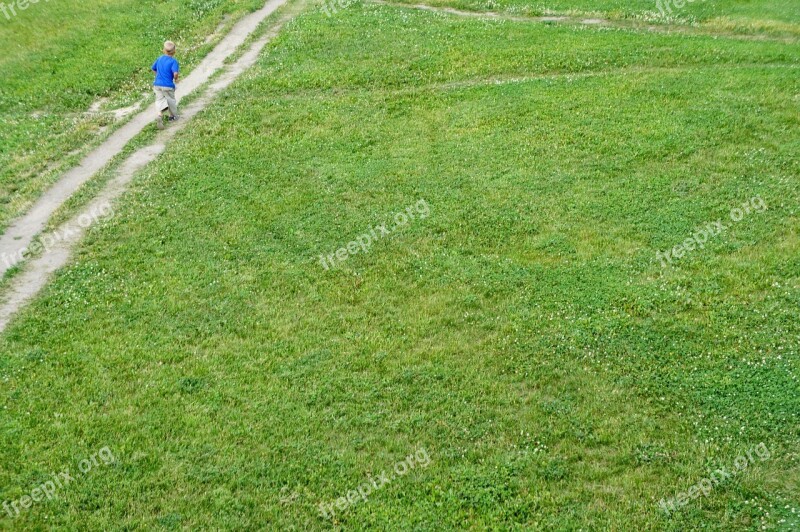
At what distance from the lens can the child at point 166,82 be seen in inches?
1002

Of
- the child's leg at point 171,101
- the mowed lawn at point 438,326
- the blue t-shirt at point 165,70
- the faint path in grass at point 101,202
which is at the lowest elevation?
the mowed lawn at point 438,326

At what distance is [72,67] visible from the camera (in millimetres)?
32062

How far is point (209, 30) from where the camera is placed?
36.0m

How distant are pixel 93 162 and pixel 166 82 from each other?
13.5 ft

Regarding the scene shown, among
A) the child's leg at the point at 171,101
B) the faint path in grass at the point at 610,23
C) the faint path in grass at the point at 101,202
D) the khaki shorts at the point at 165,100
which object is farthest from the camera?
the faint path in grass at the point at 610,23

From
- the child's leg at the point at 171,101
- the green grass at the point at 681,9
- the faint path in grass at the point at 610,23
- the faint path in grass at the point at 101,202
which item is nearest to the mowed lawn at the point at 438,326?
the faint path in grass at the point at 101,202

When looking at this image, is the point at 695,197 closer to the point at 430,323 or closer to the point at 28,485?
the point at 430,323

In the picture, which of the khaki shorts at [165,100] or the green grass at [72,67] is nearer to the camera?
the green grass at [72,67]

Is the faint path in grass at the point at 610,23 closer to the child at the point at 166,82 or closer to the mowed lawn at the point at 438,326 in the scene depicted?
the mowed lawn at the point at 438,326

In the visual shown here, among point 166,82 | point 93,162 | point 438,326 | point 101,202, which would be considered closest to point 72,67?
point 166,82

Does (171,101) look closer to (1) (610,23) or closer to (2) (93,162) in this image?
(2) (93,162)

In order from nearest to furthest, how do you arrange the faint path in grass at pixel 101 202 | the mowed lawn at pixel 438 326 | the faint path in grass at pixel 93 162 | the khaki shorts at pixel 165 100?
the mowed lawn at pixel 438 326 < the faint path in grass at pixel 101 202 < the faint path in grass at pixel 93 162 < the khaki shorts at pixel 165 100

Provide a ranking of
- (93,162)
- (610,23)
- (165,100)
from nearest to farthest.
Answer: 1. (93,162)
2. (165,100)
3. (610,23)

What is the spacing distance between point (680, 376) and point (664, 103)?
15.3 m
